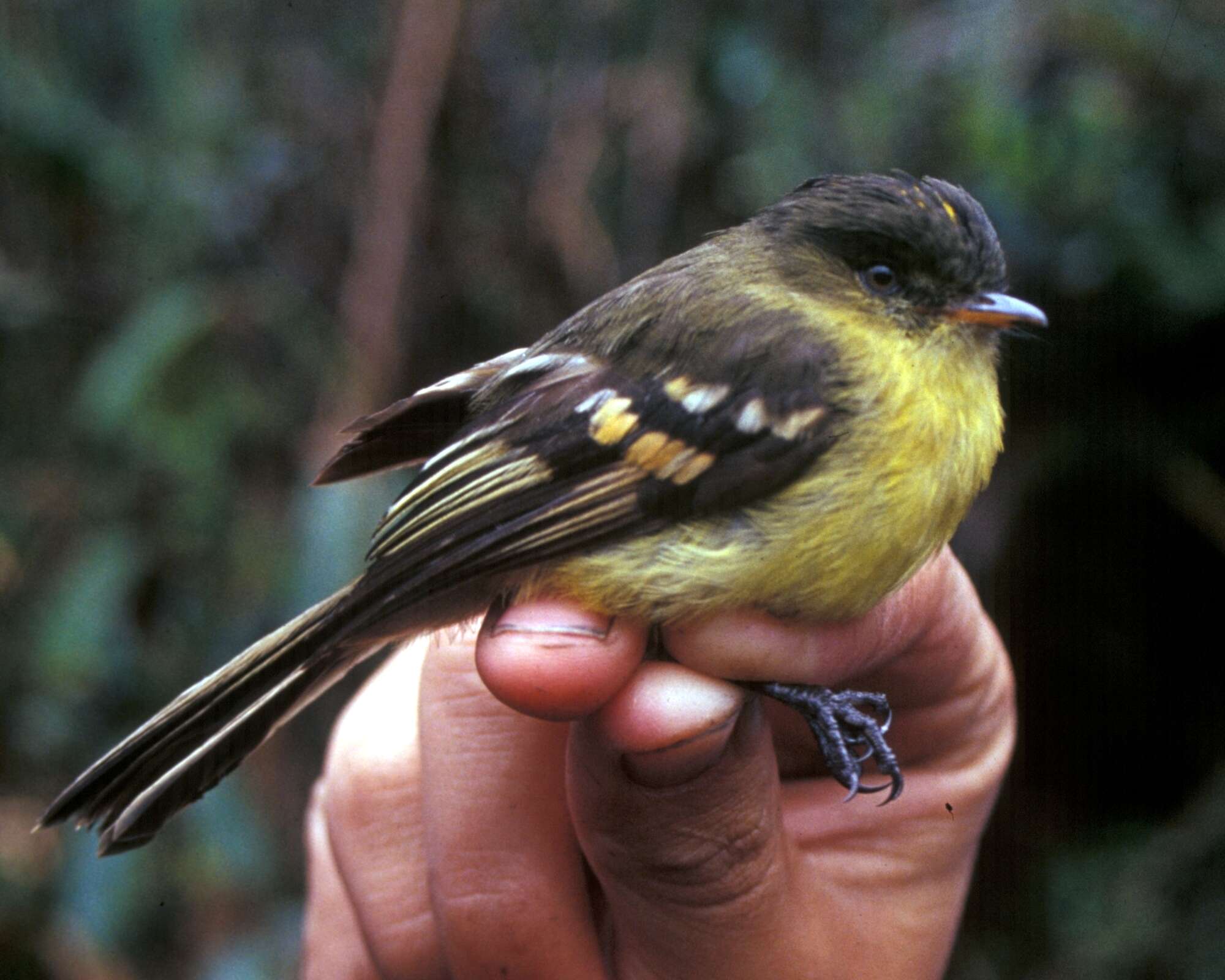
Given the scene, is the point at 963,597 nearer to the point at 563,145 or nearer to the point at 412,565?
the point at 412,565

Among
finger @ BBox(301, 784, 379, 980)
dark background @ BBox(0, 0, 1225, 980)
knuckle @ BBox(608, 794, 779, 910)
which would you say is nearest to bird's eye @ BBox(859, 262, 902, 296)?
knuckle @ BBox(608, 794, 779, 910)

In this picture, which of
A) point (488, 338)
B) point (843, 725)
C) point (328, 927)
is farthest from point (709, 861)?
point (488, 338)

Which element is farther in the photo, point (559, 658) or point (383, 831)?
point (383, 831)

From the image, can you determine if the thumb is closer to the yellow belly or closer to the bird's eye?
the yellow belly

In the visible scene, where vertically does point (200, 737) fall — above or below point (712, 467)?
below

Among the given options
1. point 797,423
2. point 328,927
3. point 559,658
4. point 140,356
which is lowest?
point 328,927

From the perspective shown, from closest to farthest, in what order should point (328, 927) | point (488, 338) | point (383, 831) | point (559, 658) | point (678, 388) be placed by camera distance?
point (559, 658)
point (678, 388)
point (383, 831)
point (328, 927)
point (488, 338)

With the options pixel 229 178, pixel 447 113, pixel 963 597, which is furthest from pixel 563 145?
pixel 963 597

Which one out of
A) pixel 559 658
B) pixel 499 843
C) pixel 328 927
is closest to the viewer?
pixel 559 658

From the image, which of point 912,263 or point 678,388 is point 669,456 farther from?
point 912,263
